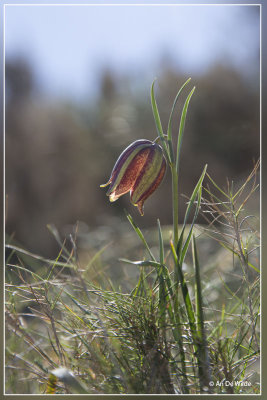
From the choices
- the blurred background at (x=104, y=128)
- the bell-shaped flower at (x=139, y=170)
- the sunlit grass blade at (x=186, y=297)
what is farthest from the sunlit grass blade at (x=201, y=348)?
the blurred background at (x=104, y=128)

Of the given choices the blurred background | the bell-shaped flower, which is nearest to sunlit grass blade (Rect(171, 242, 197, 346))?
the bell-shaped flower

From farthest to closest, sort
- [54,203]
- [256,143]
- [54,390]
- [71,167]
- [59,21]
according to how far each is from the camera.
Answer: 1. [71,167]
2. [54,203]
3. [256,143]
4. [59,21]
5. [54,390]

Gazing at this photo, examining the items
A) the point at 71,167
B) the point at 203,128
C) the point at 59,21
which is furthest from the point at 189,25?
the point at 71,167

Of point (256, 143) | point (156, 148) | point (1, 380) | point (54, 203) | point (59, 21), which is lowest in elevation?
point (54, 203)

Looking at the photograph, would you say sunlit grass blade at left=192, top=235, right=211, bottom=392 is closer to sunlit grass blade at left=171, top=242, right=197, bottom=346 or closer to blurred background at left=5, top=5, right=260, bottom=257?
sunlit grass blade at left=171, top=242, right=197, bottom=346

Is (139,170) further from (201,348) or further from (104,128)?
(104,128)

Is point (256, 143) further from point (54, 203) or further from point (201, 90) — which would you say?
point (54, 203)

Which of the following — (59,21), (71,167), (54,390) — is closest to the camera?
(54,390)

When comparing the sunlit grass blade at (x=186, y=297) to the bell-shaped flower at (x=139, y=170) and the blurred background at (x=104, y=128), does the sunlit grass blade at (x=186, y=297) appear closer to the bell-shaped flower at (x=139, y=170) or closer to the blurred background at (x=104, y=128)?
the bell-shaped flower at (x=139, y=170)
